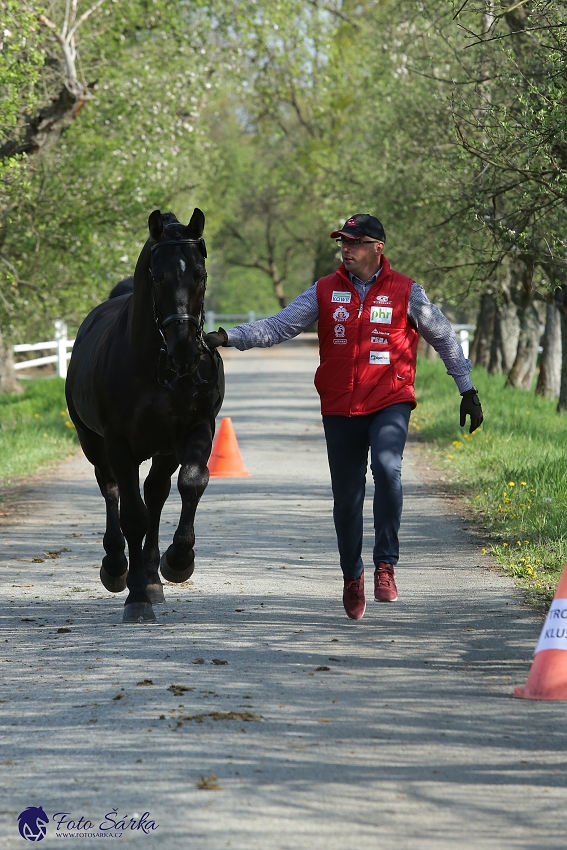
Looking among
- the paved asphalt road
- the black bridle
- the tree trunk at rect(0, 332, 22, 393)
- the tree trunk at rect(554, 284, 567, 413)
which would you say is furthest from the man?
the tree trunk at rect(0, 332, 22, 393)

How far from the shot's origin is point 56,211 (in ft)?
65.5

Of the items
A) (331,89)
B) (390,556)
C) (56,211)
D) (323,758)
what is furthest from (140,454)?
(331,89)

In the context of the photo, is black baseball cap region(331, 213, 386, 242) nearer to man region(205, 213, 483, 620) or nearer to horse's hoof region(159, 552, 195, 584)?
man region(205, 213, 483, 620)

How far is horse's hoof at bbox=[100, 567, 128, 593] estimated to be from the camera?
7.72 m

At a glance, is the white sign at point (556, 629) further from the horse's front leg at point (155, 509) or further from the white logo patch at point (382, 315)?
the horse's front leg at point (155, 509)

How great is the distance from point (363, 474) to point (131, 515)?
1.37 metres

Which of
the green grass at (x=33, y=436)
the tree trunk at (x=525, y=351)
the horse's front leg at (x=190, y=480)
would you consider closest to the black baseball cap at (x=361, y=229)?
the horse's front leg at (x=190, y=480)

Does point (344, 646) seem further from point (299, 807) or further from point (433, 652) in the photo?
point (299, 807)

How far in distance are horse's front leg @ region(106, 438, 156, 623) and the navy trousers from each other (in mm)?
1139

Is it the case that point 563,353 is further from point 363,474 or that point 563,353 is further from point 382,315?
point 382,315

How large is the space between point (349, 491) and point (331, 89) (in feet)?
97.9

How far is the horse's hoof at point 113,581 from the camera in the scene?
772cm

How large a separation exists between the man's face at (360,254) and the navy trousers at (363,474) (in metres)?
0.80

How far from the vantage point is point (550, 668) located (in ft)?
17.3
